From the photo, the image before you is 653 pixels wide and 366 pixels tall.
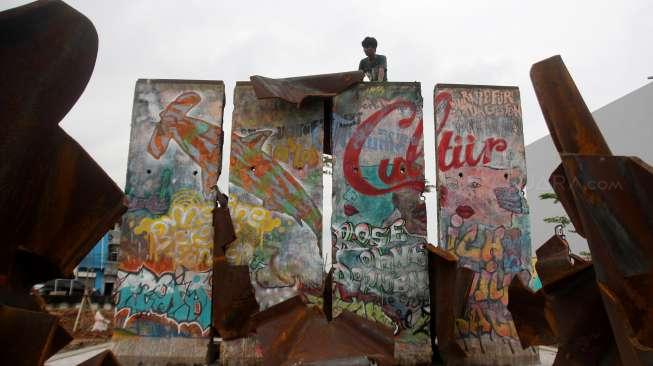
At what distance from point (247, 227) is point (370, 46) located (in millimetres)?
3880

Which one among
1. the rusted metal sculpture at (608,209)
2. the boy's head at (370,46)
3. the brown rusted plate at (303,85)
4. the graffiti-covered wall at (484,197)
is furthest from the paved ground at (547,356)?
the boy's head at (370,46)

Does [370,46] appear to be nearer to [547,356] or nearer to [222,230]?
[222,230]

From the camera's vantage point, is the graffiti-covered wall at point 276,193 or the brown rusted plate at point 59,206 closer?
the brown rusted plate at point 59,206

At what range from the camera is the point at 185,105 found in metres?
8.01

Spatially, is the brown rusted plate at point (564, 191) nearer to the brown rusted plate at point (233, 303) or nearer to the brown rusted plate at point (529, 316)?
the brown rusted plate at point (529, 316)

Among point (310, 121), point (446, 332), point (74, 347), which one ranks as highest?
point (310, 121)

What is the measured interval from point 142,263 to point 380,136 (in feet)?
13.6

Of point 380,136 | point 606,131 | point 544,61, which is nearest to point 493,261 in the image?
point 380,136

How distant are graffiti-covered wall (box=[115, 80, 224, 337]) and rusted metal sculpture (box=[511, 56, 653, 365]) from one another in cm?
572

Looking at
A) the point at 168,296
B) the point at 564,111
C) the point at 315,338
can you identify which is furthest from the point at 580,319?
the point at 168,296

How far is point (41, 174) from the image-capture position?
85.0 inches

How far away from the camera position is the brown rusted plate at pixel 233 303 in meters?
7.13

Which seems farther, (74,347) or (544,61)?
(74,347)

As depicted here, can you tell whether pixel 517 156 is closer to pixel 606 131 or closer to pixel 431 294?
pixel 431 294
